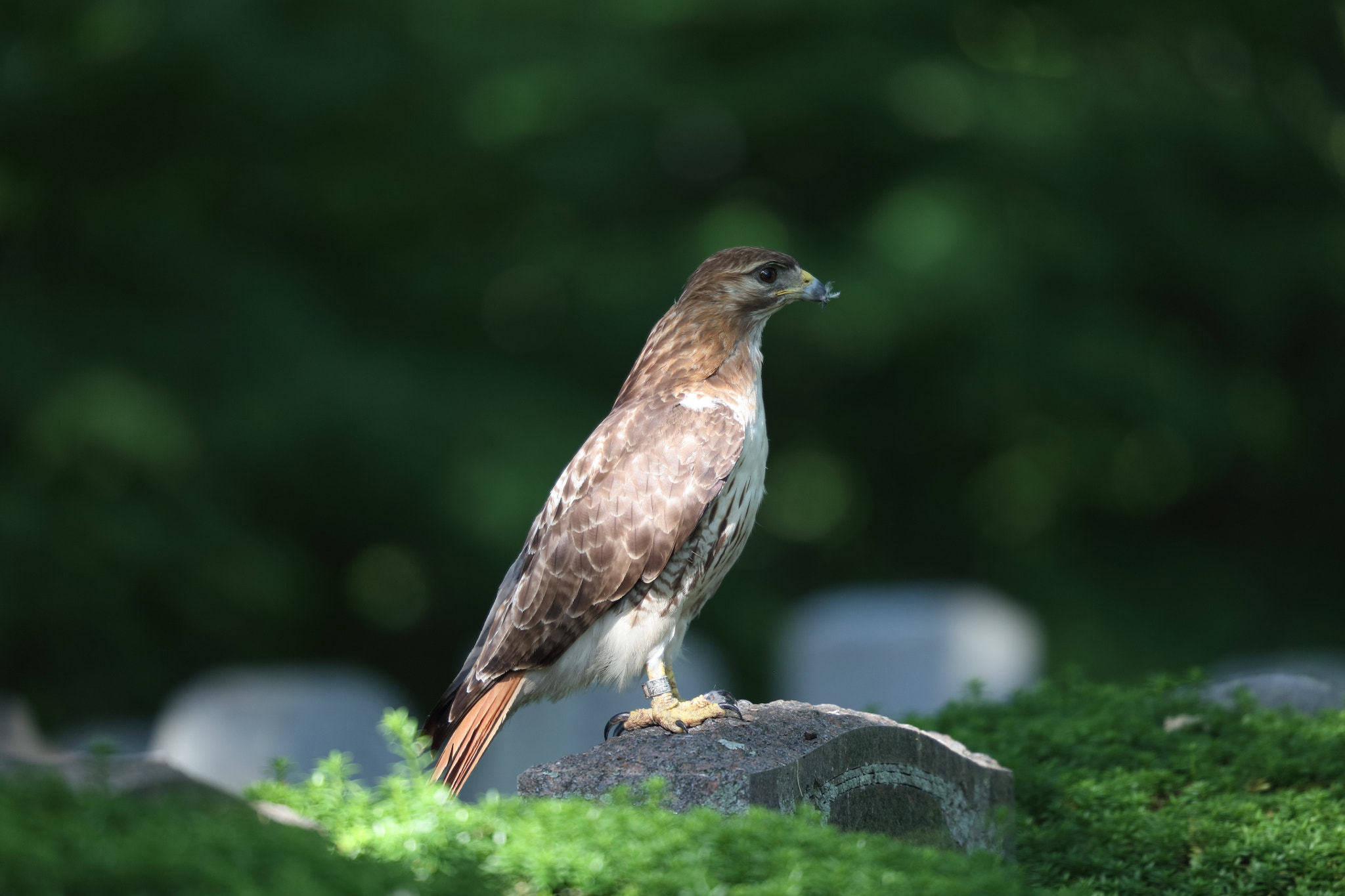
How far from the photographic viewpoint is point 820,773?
3902mm

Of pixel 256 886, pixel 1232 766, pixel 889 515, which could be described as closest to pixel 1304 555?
pixel 889 515

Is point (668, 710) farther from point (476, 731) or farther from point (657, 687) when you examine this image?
point (476, 731)

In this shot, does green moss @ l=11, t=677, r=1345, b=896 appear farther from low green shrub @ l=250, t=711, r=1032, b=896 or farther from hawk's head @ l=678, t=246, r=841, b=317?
hawk's head @ l=678, t=246, r=841, b=317

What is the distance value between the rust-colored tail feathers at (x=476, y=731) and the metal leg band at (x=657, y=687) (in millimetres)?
442

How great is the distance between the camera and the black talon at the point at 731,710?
4129 mm

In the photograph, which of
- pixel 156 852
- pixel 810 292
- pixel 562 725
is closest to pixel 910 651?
pixel 562 725

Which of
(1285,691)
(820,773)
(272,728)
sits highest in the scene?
(272,728)

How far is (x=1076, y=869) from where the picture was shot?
434cm

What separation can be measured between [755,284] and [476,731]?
5.27 ft

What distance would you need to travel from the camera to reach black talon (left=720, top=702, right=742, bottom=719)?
4129mm

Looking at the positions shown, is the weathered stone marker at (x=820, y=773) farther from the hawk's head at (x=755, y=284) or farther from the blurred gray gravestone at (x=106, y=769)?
the hawk's head at (x=755, y=284)

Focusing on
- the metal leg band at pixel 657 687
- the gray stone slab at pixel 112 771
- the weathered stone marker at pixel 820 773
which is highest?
the metal leg band at pixel 657 687

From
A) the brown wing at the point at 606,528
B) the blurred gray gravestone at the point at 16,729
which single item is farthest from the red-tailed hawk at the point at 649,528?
the blurred gray gravestone at the point at 16,729

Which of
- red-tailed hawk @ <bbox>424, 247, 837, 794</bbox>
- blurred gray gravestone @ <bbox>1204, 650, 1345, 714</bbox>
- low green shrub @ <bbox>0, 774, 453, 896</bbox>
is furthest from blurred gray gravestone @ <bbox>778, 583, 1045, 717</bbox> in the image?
low green shrub @ <bbox>0, 774, 453, 896</bbox>
